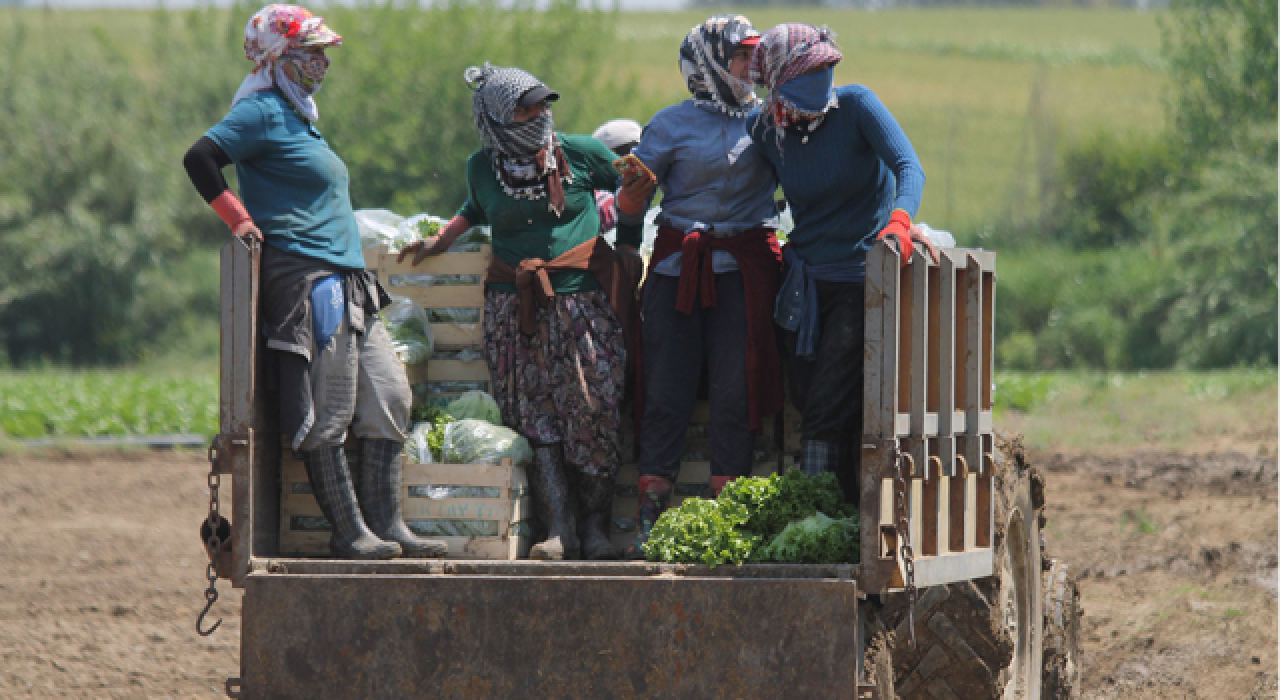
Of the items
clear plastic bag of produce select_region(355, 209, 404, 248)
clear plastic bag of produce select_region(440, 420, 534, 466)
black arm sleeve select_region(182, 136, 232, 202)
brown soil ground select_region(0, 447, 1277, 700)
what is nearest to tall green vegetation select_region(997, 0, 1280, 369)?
brown soil ground select_region(0, 447, 1277, 700)

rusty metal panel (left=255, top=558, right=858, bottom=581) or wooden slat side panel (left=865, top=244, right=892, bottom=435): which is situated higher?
wooden slat side panel (left=865, top=244, right=892, bottom=435)

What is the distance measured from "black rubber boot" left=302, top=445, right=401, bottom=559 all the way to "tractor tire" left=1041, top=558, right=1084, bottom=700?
9.79ft

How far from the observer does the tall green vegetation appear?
90.0 feet

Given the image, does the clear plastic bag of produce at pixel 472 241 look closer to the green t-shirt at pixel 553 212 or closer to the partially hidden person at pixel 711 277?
the green t-shirt at pixel 553 212

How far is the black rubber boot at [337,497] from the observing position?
5160mm

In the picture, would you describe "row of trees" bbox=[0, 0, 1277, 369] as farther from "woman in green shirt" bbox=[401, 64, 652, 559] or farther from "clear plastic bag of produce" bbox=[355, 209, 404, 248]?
"woman in green shirt" bbox=[401, 64, 652, 559]

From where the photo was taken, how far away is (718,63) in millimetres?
5699

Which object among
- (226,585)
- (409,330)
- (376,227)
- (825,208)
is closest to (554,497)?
(409,330)

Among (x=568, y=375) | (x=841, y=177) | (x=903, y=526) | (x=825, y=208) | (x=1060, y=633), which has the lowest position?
(x=1060, y=633)

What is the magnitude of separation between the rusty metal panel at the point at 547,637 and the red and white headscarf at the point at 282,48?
67.1 inches

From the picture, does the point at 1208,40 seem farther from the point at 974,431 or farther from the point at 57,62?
the point at 974,431

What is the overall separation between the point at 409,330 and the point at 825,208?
1611 millimetres

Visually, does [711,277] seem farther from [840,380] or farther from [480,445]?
[480,445]

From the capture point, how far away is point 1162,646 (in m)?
8.71
